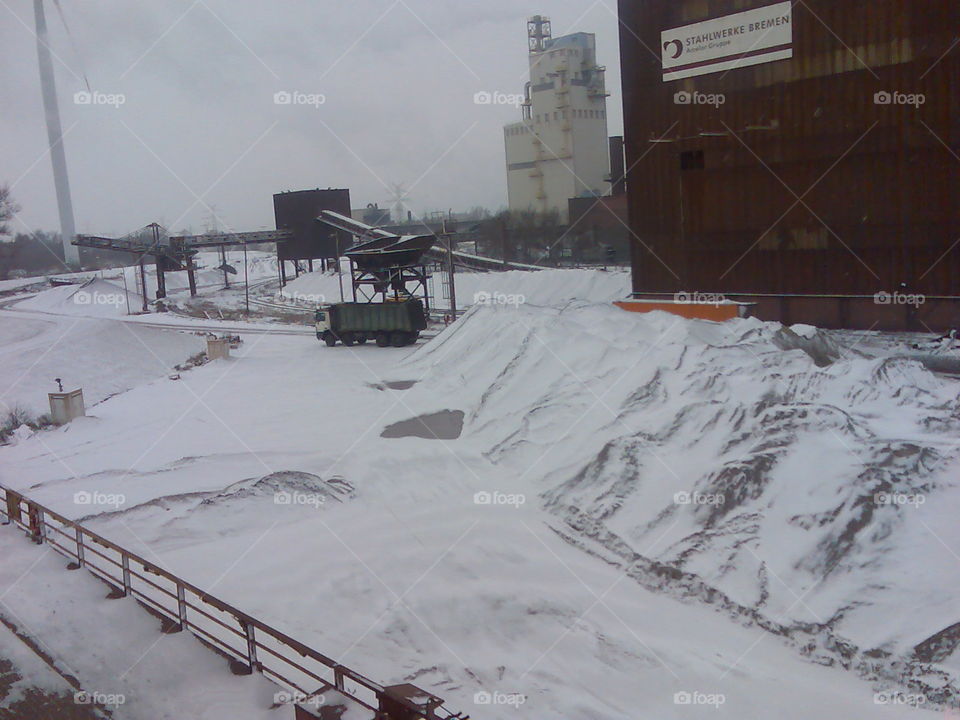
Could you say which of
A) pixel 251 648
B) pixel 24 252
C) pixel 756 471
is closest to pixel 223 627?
pixel 251 648

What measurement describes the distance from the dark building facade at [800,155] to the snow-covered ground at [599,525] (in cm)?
817

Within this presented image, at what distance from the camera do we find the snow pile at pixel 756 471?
28.0 ft

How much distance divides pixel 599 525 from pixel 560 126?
56061 mm

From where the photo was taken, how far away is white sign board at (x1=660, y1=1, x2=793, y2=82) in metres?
23.9

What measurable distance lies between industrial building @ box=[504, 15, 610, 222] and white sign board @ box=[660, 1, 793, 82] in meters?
34.8

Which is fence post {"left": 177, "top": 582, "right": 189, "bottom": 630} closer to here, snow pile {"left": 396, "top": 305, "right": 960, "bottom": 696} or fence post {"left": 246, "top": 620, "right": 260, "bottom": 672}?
fence post {"left": 246, "top": 620, "right": 260, "bottom": 672}

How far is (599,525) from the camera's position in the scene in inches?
431

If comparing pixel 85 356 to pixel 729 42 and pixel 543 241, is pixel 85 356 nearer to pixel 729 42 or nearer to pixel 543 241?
pixel 729 42

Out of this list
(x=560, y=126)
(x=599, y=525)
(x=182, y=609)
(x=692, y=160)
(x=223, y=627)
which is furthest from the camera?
(x=560, y=126)

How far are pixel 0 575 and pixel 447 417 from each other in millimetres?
9020

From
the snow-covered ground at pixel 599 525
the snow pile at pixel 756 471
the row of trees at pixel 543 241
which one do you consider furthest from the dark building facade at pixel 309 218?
the snow pile at pixel 756 471

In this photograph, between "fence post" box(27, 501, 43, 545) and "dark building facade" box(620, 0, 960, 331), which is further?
"dark building facade" box(620, 0, 960, 331)

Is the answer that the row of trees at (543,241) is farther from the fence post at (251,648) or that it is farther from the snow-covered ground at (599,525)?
the fence post at (251,648)

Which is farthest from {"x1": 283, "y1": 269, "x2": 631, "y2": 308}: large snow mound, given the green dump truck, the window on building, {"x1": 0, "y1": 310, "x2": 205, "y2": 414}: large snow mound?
{"x1": 0, "y1": 310, "x2": 205, "y2": 414}: large snow mound
